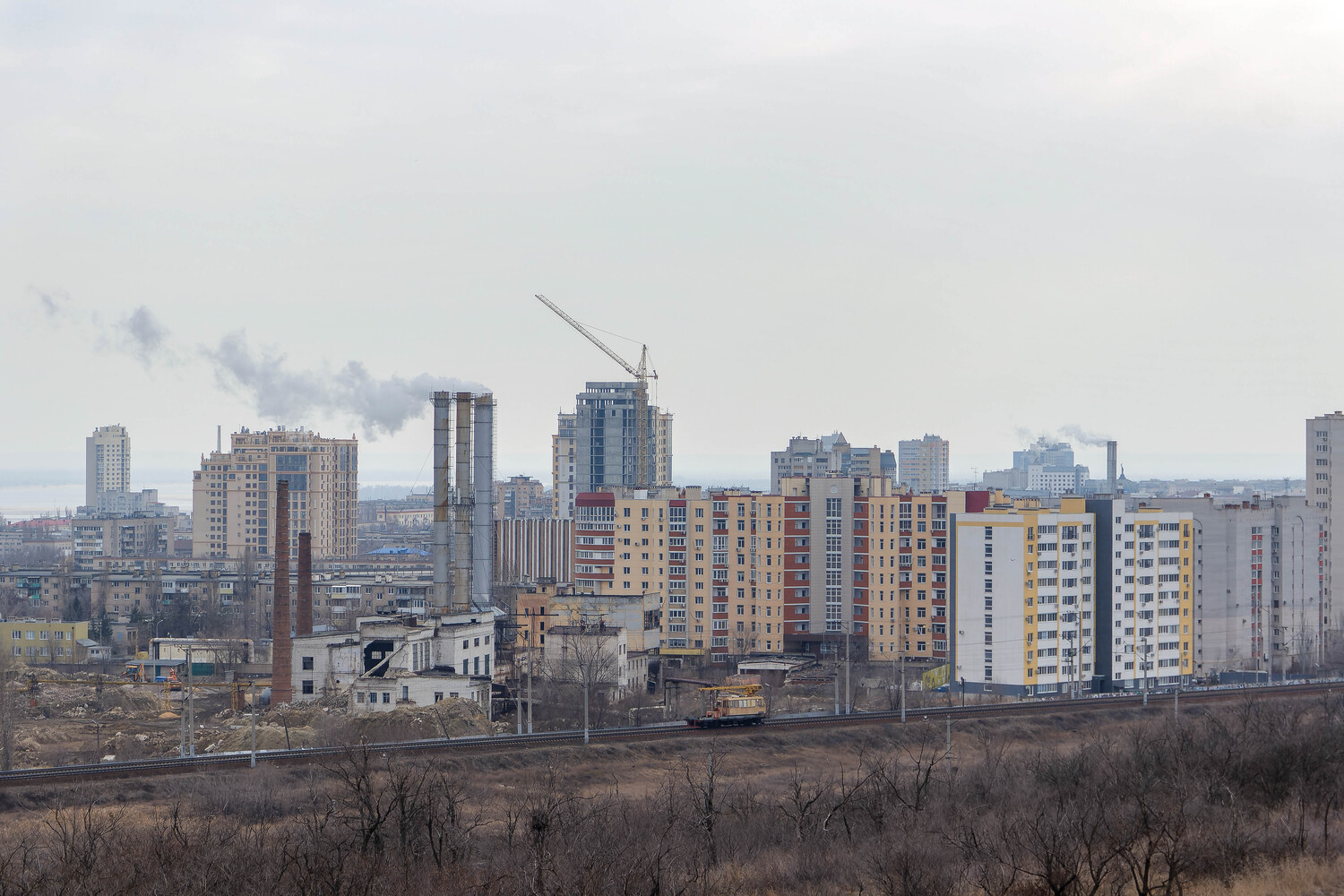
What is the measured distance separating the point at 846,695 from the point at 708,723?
5.57m

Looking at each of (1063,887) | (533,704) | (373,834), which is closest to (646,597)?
(533,704)

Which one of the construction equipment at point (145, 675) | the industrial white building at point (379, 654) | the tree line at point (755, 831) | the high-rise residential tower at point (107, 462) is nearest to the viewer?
the tree line at point (755, 831)

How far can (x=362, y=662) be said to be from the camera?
48938 mm

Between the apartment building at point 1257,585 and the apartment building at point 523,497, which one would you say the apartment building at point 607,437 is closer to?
the apartment building at point 523,497

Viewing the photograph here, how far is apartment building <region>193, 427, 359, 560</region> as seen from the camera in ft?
388

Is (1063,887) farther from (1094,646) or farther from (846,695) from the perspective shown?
(1094,646)

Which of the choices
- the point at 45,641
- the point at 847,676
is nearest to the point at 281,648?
the point at 847,676

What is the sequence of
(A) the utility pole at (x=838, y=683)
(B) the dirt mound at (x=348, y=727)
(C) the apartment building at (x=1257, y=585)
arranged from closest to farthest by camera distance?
(B) the dirt mound at (x=348, y=727), (A) the utility pole at (x=838, y=683), (C) the apartment building at (x=1257, y=585)

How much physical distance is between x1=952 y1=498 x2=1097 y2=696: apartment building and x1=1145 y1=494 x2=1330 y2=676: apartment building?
7893mm

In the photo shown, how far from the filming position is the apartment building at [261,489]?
11838 centimetres

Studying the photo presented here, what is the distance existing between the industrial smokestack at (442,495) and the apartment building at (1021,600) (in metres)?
19.8

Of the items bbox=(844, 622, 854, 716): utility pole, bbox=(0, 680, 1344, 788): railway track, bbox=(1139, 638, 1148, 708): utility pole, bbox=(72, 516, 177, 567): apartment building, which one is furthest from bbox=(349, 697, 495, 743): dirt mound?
bbox=(72, 516, 177, 567): apartment building

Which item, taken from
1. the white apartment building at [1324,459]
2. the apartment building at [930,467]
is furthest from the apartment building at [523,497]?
the white apartment building at [1324,459]

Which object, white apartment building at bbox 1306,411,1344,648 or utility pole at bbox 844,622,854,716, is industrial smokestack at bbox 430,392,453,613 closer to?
utility pole at bbox 844,622,854,716
